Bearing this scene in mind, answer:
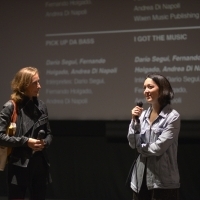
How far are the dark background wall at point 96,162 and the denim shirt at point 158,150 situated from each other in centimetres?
182

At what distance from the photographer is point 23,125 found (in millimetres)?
2982

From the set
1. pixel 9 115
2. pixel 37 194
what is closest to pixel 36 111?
pixel 9 115

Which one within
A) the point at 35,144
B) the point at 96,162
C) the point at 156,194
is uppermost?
the point at 35,144

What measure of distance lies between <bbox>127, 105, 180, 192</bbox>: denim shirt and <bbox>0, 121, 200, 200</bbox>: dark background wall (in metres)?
1.82

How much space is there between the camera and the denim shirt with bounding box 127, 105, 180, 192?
2.71 m

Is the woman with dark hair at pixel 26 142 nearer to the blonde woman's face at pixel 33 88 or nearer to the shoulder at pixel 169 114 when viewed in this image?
the blonde woman's face at pixel 33 88

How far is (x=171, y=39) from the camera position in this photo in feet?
15.1

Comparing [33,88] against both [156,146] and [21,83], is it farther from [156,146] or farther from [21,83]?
[156,146]

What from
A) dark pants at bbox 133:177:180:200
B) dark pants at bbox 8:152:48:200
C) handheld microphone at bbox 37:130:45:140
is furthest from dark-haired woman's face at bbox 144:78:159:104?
dark pants at bbox 8:152:48:200

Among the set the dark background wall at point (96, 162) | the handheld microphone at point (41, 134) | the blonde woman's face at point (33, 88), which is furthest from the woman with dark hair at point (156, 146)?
the dark background wall at point (96, 162)

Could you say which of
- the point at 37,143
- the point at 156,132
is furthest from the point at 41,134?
the point at 156,132

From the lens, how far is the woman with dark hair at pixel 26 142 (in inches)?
114

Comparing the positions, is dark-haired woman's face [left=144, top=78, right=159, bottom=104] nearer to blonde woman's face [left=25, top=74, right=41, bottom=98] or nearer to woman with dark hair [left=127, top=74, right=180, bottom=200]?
woman with dark hair [left=127, top=74, right=180, bottom=200]

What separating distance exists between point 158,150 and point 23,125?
0.91 metres
